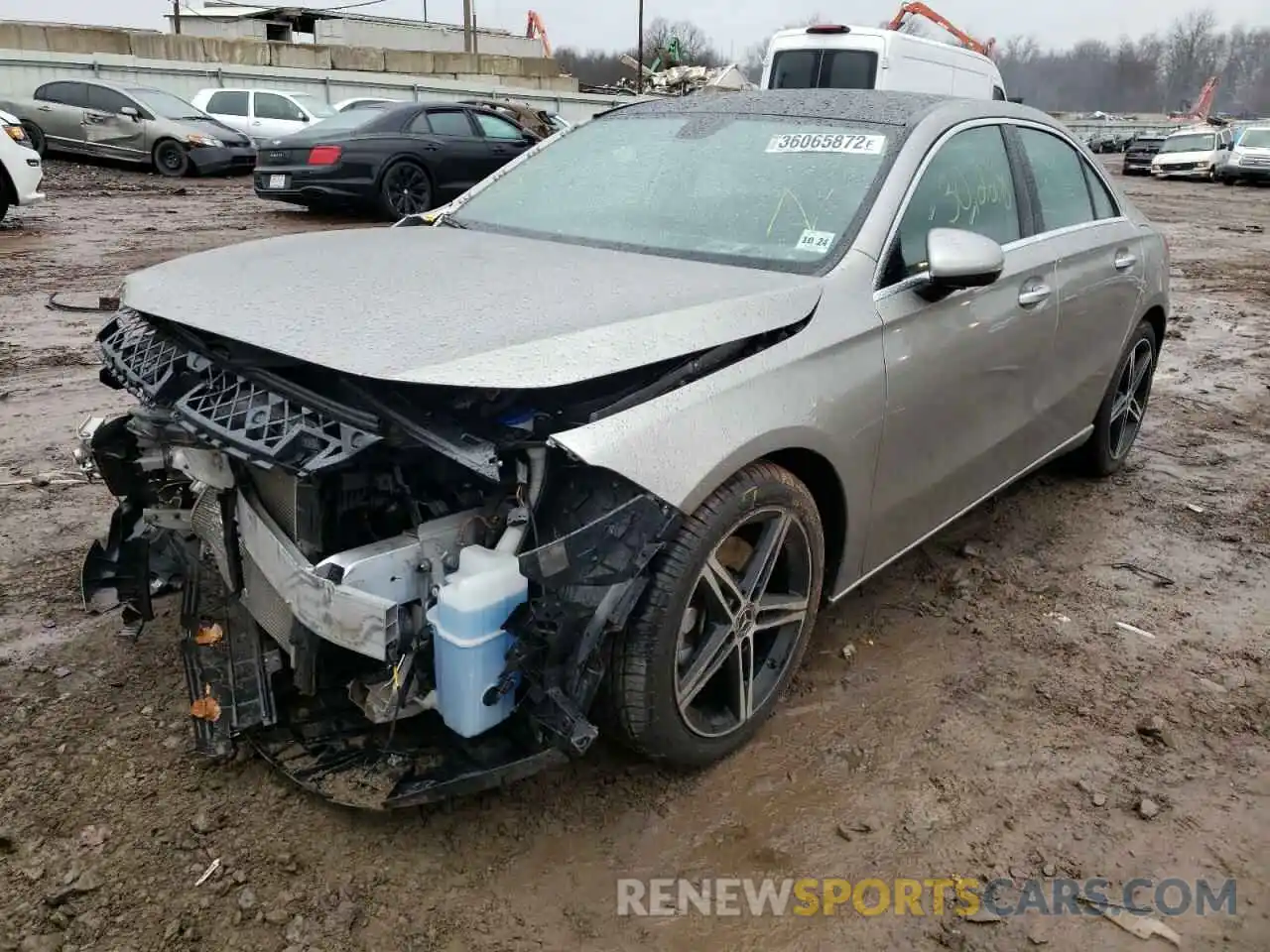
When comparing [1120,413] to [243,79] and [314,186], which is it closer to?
[314,186]

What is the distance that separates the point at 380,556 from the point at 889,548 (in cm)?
165

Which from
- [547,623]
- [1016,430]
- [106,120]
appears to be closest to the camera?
[547,623]

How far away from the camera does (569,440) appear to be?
2000 mm

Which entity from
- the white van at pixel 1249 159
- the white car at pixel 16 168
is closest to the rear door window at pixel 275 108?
the white car at pixel 16 168

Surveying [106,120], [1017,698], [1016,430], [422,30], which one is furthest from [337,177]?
[422,30]

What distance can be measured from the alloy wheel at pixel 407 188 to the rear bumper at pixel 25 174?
3629 millimetres

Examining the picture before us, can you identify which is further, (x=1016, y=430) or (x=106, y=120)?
(x=106, y=120)

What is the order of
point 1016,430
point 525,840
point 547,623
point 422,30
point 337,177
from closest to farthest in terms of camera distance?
point 547,623, point 525,840, point 1016,430, point 337,177, point 422,30

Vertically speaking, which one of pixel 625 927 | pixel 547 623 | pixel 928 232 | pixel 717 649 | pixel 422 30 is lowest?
pixel 625 927

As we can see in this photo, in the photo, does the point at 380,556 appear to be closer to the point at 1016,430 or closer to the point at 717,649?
the point at 717,649

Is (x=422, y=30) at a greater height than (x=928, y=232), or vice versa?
(x=422, y=30)

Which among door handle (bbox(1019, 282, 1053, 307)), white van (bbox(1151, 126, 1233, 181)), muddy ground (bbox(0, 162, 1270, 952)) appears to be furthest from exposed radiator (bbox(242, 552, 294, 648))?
white van (bbox(1151, 126, 1233, 181))

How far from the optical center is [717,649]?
2.48m

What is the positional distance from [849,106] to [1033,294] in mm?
928
